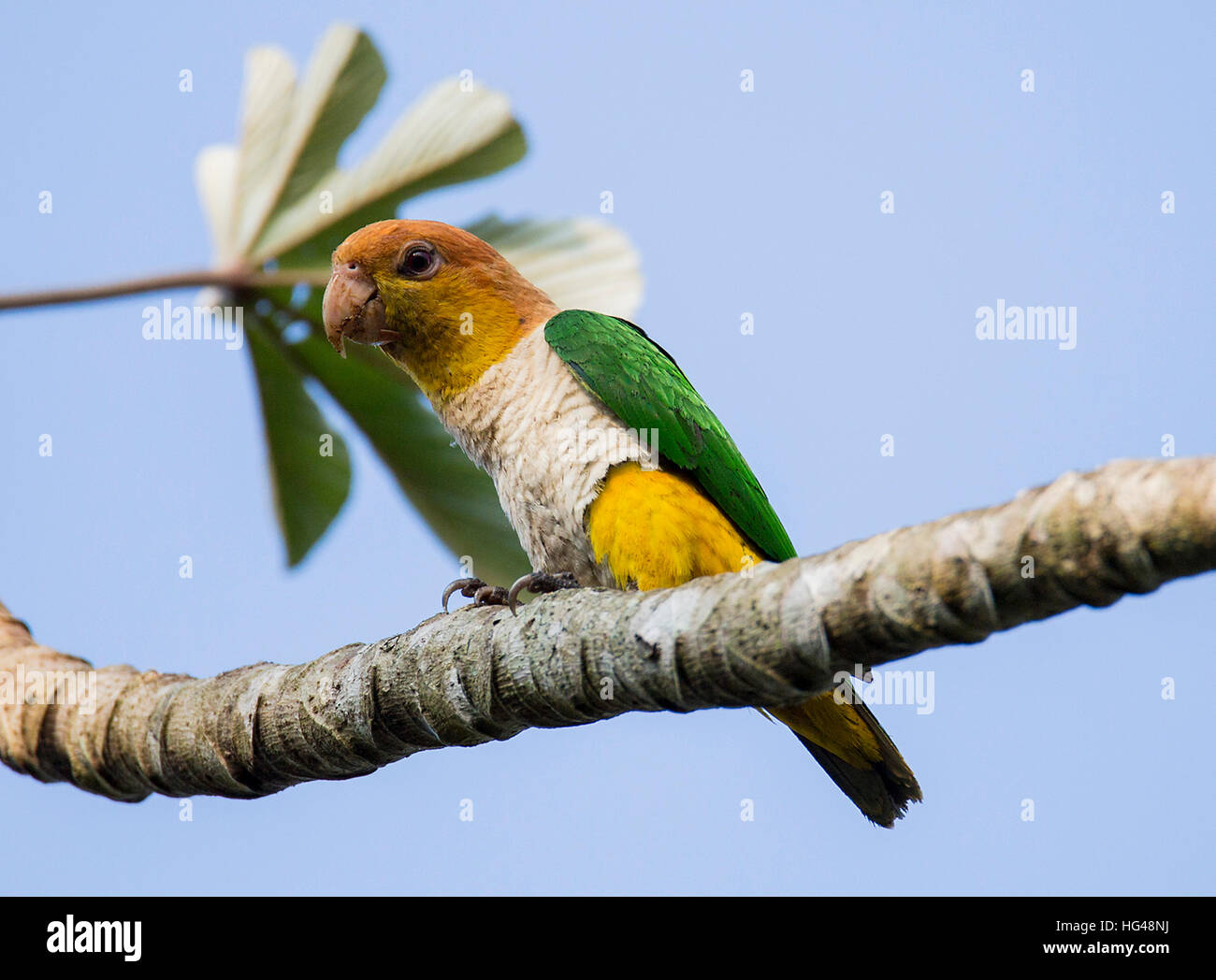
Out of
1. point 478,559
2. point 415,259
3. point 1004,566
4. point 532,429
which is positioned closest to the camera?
point 1004,566

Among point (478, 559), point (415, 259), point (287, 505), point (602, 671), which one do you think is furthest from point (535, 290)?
point (602, 671)

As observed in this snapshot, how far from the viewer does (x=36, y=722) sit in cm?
418

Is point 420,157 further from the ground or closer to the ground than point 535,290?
further from the ground

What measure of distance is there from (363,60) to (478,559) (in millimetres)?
2688

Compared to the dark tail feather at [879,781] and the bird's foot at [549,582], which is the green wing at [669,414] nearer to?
the bird's foot at [549,582]

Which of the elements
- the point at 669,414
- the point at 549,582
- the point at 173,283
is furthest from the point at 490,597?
the point at 173,283

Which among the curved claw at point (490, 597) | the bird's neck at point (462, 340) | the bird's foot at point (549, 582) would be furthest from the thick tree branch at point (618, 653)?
the bird's neck at point (462, 340)

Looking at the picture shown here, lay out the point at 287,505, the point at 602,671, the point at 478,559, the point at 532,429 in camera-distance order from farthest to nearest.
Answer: the point at 287,505, the point at 478,559, the point at 532,429, the point at 602,671

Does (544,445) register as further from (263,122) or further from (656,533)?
(263,122)

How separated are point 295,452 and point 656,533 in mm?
2700

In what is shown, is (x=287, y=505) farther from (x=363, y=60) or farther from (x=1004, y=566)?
(x=1004, y=566)

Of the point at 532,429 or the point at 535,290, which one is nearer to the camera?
the point at 532,429

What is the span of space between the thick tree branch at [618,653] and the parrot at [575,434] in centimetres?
50

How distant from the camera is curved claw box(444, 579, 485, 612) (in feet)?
14.4
